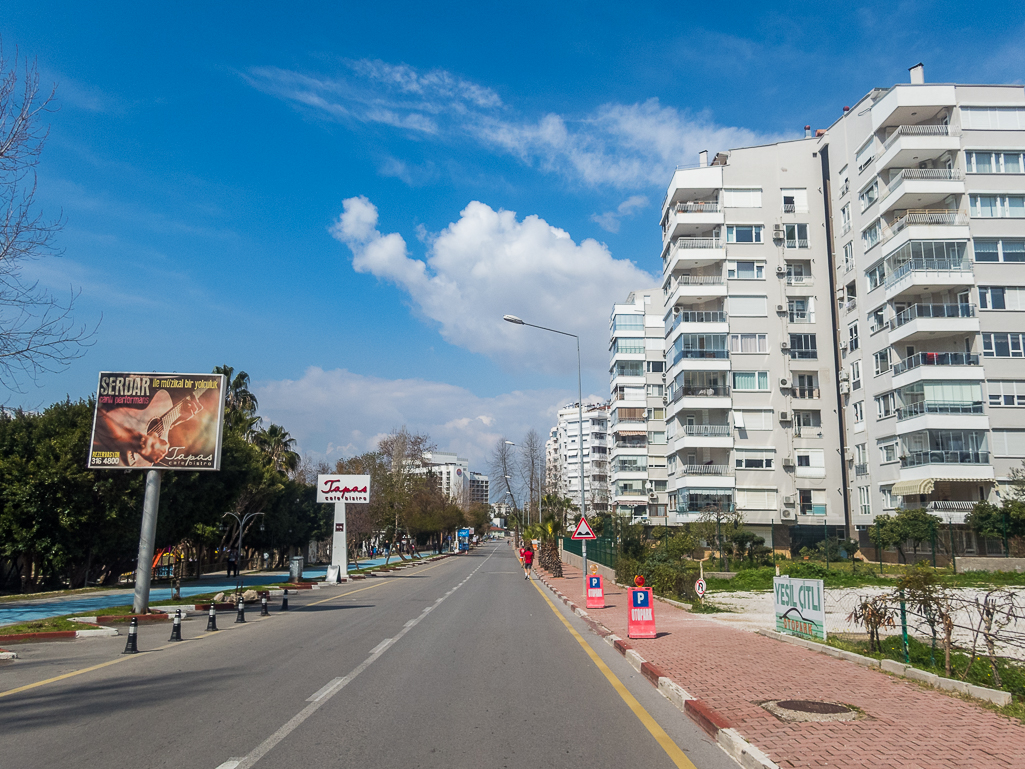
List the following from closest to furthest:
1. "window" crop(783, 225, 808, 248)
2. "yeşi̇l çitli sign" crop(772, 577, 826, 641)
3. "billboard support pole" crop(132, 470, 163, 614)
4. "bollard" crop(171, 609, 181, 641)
Result: "yeşi̇l çitli sign" crop(772, 577, 826, 641)
"bollard" crop(171, 609, 181, 641)
"billboard support pole" crop(132, 470, 163, 614)
"window" crop(783, 225, 808, 248)

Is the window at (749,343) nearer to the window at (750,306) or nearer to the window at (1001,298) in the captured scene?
the window at (750,306)

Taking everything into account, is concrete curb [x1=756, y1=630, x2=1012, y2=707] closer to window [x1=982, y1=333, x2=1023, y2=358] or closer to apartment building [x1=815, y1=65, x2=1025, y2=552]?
apartment building [x1=815, y1=65, x2=1025, y2=552]

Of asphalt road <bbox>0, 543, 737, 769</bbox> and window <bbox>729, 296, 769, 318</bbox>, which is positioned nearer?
asphalt road <bbox>0, 543, 737, 769</bbox>

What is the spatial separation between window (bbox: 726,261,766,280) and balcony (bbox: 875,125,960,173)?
1081 cm

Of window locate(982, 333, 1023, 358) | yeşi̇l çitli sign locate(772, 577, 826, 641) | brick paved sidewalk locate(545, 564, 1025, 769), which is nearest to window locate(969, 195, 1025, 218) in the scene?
window locate(982, 333, 1023, 358)

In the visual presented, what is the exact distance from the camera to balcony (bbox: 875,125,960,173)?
42000mm

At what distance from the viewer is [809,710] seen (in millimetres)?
7414

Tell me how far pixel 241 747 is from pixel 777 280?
172 ft

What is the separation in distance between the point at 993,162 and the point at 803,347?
1612 centimetres

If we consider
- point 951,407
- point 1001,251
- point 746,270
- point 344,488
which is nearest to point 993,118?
point 1001,251

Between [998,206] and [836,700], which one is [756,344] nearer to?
[998,206]

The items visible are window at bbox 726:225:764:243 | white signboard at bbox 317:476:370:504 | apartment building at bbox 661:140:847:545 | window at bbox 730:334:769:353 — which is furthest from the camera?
window at bbox 726:225:764:243

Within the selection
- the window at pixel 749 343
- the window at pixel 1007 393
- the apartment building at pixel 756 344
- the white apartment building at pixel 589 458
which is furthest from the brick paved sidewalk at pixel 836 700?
the white apartment building at pixel 589 458

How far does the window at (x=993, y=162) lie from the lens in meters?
41.6
